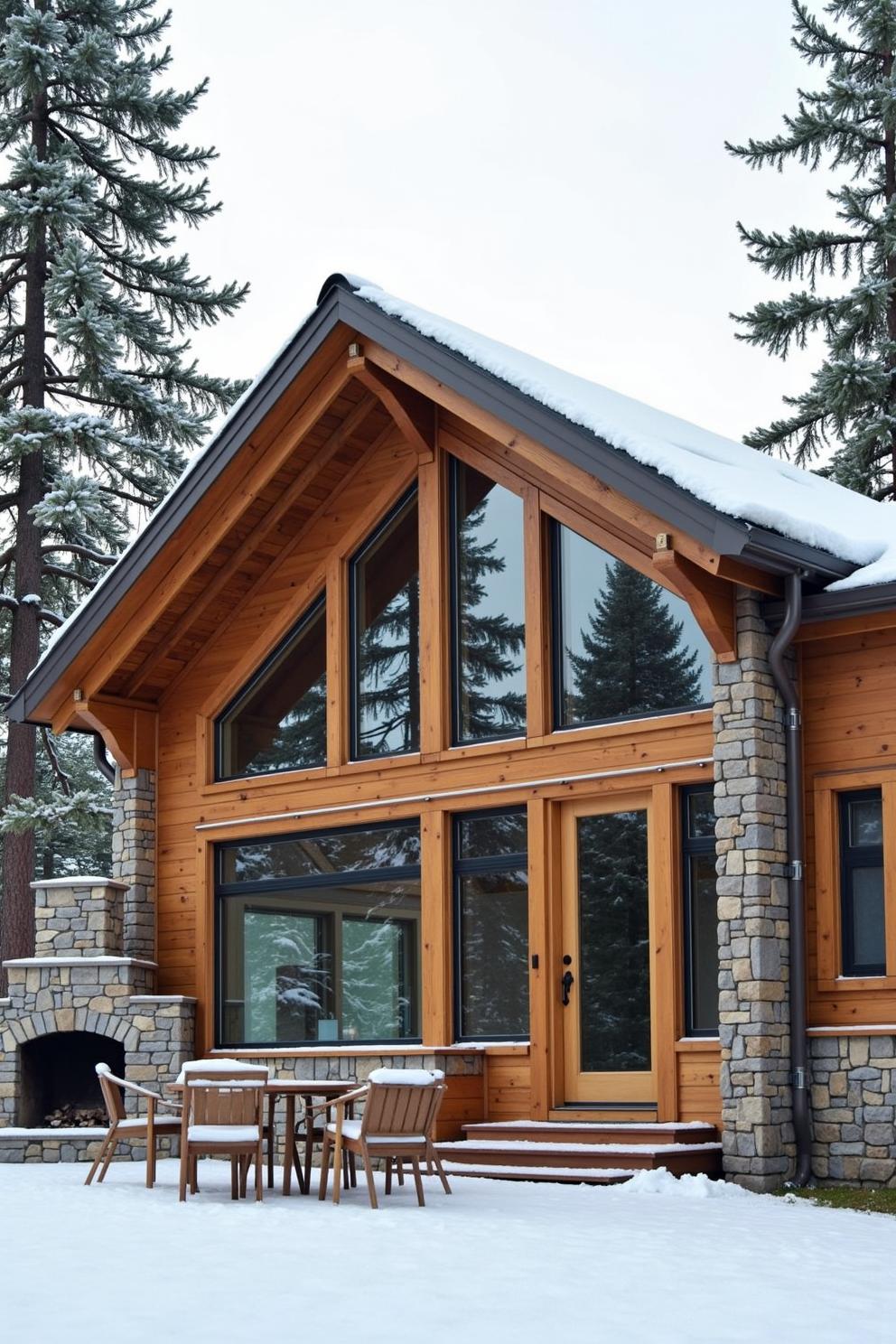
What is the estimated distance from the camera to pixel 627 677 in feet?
38.8

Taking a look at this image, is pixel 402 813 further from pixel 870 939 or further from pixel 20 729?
pixel 20 729

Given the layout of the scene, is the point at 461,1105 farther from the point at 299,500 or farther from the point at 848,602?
the point at 299,500

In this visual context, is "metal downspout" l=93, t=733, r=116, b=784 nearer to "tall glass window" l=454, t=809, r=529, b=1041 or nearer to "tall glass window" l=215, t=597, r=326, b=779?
"tall glass window" l=215, t=597, r=326, b=779

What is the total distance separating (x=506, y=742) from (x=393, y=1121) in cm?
374

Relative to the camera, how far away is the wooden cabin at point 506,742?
10508 millimetres

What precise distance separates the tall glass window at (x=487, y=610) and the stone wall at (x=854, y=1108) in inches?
128

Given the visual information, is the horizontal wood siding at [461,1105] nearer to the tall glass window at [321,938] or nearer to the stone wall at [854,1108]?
the tall glass window at [321,938]

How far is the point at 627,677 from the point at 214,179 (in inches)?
515

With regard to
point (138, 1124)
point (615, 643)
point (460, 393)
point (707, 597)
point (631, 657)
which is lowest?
point (138, 1124)

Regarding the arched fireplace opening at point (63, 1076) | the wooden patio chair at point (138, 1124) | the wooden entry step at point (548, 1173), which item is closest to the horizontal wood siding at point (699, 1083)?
the wooden entry step at point (548, 1173)

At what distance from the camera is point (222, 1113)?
943cm

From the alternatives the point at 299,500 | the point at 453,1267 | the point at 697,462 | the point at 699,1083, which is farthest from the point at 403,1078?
the point at 299,500

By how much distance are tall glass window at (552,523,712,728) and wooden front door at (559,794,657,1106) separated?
673 millimetres

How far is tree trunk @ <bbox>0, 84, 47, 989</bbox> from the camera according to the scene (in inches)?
749
